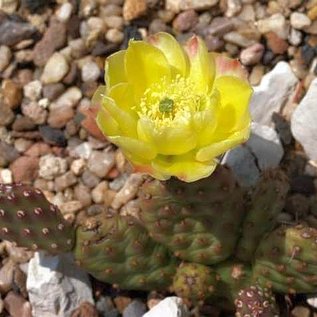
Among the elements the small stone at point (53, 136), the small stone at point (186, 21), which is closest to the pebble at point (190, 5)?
the small stone at point (186, 21)

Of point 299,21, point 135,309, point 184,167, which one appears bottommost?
point 135,309

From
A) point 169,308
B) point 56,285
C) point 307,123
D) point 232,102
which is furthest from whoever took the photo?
point 307,123

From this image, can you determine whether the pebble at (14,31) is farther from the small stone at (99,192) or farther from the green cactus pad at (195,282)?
the green cactus pad at (195,282)

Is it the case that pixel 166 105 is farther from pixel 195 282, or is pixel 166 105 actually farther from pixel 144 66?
pixel 195 282

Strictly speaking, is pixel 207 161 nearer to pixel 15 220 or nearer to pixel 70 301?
pixel 15 220

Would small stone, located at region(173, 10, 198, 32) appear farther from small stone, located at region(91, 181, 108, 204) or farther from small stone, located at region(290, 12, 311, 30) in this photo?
small stone, located at region(91, 181, 108, 204)

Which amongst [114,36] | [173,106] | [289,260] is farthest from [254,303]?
[114,36]
